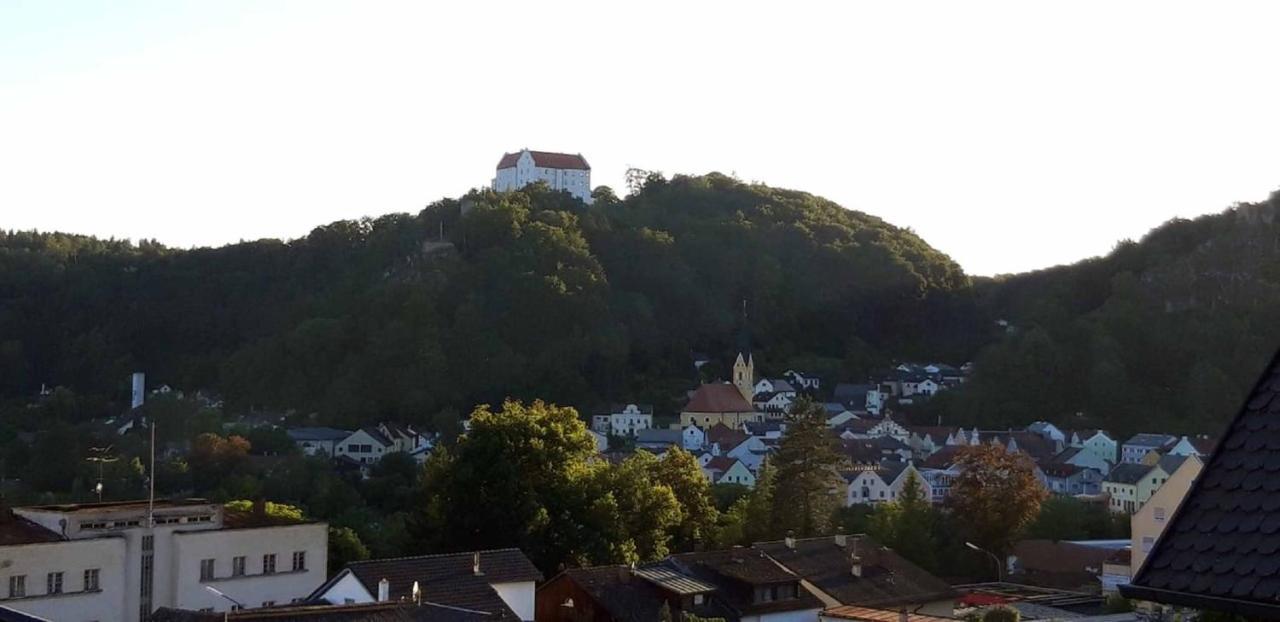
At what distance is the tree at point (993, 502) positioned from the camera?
1293 inches

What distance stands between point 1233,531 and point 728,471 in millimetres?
58799

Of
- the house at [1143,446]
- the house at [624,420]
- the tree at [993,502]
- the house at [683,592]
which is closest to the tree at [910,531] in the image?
the tree at [993,502]

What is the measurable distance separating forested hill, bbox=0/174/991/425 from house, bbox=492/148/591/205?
2675mm

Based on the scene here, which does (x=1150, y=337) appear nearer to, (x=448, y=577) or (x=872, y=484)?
(x=872, y=484)

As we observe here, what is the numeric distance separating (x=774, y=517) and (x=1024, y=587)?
5875mm

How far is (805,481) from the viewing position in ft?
110

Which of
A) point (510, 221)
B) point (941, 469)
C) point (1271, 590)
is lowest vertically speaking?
point (941, 469)

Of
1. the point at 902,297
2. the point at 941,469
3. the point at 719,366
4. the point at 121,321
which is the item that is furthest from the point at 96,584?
the point at 902,297

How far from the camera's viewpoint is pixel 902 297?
114 meters

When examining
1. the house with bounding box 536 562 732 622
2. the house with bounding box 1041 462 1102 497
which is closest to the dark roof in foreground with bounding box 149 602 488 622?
the house with bounding box 536 562 732 622

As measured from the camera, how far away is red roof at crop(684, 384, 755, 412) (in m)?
85.7

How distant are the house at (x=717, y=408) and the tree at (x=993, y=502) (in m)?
49.5

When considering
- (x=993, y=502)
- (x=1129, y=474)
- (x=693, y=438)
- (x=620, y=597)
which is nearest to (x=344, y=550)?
(x=620, y=597)

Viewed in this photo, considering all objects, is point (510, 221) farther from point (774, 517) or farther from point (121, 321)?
point (774, 517)
